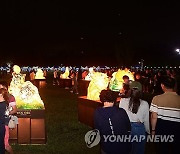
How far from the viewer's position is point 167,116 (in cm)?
657

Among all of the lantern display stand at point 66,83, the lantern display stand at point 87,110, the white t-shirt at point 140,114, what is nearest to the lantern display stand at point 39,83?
the lantern display stand at point 66,83

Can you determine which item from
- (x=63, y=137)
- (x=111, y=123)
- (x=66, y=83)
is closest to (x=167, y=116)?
(x=111, y=123)

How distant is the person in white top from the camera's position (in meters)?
6.62

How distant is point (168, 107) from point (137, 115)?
21.1 inches

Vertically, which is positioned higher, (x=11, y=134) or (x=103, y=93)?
(x=103, y=93)

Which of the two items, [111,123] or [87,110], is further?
[87,110]

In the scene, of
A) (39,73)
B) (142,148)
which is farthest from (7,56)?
(142,148)

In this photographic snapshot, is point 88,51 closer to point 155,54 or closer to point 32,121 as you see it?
point 155,54

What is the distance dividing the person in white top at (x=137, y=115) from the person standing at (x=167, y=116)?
17 cm

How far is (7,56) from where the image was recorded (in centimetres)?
7825

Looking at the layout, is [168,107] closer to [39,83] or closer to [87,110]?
[87,110]

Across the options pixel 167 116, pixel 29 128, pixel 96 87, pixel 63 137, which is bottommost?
pixel 63 137

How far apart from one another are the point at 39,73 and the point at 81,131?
27780 millimetres

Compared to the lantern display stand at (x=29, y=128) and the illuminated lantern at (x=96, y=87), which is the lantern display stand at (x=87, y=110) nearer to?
the illuminated lantern at (x=96, y=87)
